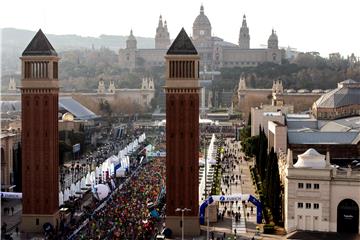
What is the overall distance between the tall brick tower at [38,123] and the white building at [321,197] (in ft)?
47.8

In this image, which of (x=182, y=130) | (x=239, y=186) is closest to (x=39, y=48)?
(x=182, y=130)

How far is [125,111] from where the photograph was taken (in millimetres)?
142750

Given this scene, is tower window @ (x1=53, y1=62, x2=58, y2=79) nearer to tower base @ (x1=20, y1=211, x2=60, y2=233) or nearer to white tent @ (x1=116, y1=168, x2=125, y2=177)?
tower base @ (x1=20, y1=211, x2=60, y2=233)

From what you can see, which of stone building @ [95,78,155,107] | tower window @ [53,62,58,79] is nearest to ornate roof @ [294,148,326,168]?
tower window @ [53,62,58,79]

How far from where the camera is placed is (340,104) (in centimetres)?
8075

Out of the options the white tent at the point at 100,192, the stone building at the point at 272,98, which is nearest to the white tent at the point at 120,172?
the white tent at the point at 100,192

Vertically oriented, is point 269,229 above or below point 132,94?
below

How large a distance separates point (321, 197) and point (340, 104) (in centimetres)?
4123

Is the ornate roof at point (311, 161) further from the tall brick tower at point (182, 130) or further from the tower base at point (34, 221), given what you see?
the tower base at point (34, 221)

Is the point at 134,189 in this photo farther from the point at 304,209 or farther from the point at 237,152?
the point at 237,152

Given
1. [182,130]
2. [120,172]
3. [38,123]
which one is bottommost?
[120,172]

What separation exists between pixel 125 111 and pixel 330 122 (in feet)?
254

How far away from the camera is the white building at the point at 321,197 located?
1617 inches

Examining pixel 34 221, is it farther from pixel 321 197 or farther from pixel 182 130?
pixel 321 197
